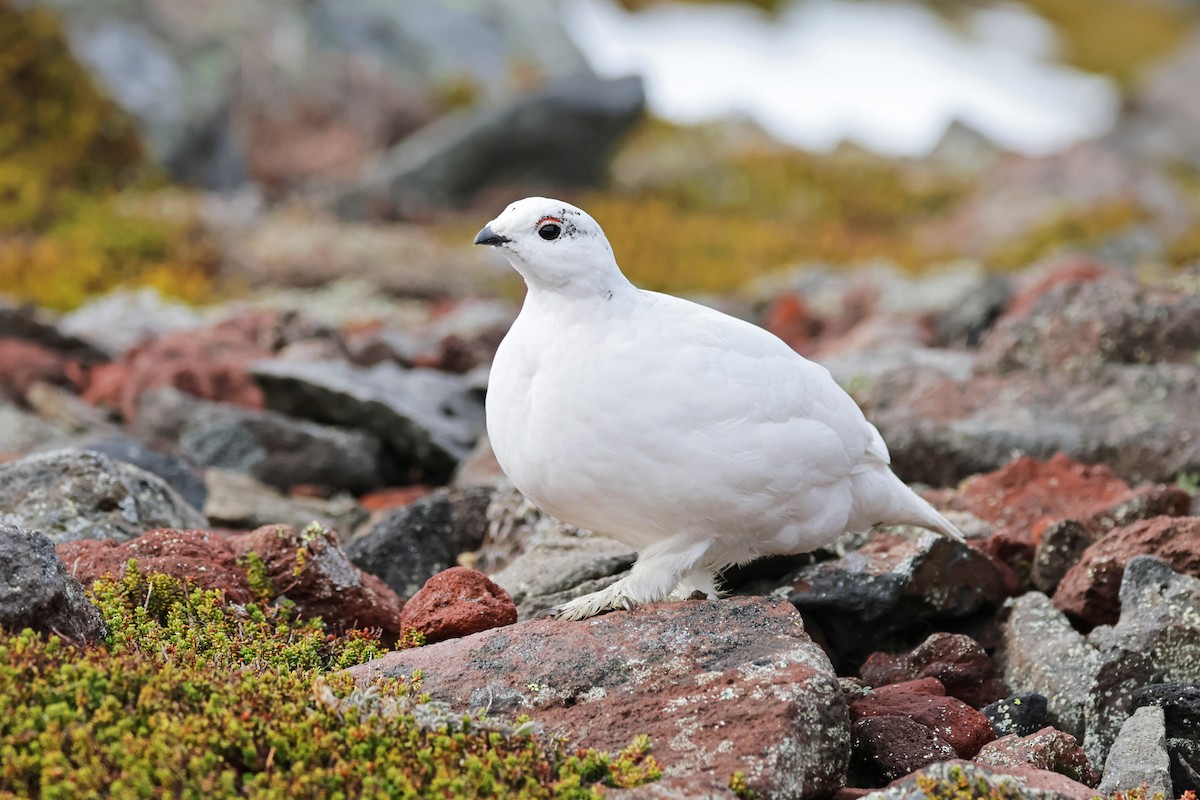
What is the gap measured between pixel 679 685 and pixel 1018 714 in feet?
4.42

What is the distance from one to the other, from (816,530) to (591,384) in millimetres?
1160

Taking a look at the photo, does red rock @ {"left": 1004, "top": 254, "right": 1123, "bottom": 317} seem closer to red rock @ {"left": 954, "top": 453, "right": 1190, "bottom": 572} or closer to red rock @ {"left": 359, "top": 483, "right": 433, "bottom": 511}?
red rock @ {"left": 954, "top": 453, "right": 1190, "bottom": 572}

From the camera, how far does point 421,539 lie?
6281 mm

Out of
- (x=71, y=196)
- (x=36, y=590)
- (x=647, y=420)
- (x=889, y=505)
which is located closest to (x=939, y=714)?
(x=889, y=505)

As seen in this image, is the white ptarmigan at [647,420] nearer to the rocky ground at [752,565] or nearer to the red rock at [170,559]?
the rocky ground at [752,565]

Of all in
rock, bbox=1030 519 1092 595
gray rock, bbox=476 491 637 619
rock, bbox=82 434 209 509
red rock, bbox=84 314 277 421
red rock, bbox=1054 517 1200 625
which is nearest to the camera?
red rock, bbox=1054 517 1200 625

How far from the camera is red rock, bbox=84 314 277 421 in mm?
9000

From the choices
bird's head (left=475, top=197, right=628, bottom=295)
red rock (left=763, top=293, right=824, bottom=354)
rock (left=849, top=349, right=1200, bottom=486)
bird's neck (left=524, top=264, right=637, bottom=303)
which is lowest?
red rock (left=763, top=293, right=824, bottom=354)

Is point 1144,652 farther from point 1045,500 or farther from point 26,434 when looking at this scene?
point 26,434

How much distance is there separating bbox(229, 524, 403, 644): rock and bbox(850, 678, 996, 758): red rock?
180 cm

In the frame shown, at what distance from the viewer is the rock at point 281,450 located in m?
8.03

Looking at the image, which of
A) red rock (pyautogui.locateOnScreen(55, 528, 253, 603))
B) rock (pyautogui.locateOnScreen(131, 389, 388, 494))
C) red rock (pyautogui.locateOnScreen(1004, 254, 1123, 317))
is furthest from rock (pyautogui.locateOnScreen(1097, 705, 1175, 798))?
red rock (pyautogui.locateOnScreen(1004, 254, 1123, 317))

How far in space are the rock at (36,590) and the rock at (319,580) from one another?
100 cm

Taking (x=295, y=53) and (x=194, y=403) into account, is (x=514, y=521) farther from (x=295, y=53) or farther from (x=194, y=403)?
(x=295, y=53)
